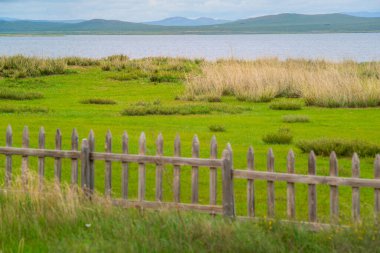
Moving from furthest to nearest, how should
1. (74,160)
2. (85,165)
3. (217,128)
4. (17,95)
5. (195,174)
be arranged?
(17,95)
(217,128)
(74,160)
(85,165)
(195,174)

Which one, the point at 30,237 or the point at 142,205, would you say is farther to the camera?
the point at 142,205

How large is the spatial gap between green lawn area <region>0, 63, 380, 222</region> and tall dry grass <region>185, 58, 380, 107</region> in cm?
78

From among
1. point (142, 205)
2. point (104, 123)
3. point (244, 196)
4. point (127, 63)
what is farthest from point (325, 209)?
point (127, 63)

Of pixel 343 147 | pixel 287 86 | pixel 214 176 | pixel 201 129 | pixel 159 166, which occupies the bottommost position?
→ pixel 201 129

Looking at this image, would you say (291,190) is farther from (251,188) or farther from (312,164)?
(251,188)

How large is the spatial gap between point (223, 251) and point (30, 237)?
279 centimetres

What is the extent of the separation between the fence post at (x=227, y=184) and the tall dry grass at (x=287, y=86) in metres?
Answer: 18.5

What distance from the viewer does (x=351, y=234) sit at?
28.4ft

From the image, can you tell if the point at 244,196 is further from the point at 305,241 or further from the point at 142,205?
the point at 305,241

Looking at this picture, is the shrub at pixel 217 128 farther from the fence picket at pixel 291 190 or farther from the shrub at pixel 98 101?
the fence picket at pixel 291 190

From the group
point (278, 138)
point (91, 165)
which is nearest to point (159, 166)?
point (91, 165)

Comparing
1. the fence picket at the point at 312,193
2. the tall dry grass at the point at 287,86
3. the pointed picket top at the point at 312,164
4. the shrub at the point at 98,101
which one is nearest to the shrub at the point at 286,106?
the tall dry grass at the point at 287,86

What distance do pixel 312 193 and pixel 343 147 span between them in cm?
719

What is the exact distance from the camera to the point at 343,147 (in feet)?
55.1
